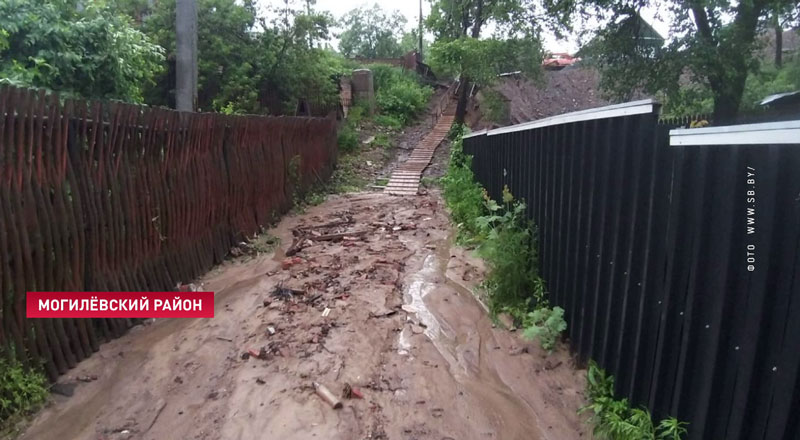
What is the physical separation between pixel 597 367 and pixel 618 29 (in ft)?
43.5

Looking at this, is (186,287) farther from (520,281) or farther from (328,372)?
(520,281)

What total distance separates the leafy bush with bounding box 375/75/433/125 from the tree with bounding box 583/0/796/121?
1597 centimetres

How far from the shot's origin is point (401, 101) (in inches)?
1212

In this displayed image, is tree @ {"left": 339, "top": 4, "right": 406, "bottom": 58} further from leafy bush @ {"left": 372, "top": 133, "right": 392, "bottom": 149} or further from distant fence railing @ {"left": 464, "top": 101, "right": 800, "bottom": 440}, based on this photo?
distant fence railing @ {"left": 464, "top": 101, "right": 800, "bottom": 440}

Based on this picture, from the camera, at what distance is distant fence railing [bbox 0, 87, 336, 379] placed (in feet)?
11.9

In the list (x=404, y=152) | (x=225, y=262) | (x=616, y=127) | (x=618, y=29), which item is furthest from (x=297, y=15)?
(x=616, y=127)

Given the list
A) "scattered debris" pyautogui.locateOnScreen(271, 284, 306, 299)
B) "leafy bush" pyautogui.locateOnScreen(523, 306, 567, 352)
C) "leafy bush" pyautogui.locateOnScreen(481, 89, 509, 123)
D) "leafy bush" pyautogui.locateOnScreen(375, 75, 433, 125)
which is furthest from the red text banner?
"leafy bush" pyautogui.locateOnScreen(375, 75, 433, 125)

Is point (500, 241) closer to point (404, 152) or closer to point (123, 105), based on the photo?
point (123, 105)

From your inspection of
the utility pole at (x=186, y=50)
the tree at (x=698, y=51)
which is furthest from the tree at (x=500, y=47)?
the utility pole at (x=186, y=50)

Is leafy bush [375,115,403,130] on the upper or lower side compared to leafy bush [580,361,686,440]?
upper

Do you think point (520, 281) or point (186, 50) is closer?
point (520, 281)

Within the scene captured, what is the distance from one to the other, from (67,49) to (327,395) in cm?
671

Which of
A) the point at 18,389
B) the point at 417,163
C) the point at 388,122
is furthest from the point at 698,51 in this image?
the point at 388,122

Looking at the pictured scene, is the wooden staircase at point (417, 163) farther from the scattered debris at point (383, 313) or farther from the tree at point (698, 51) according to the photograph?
the scattered debris at point (383, 313)
